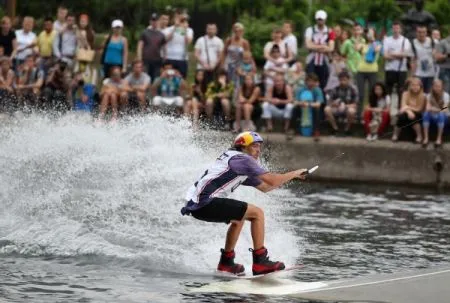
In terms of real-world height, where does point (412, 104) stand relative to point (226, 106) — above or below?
above

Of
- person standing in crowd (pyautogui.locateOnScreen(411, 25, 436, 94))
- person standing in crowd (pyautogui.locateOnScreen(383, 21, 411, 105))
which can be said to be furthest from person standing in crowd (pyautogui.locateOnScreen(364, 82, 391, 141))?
person standing in crowd (pyautogui.locateOnScreen(411, 25, 436, 94))

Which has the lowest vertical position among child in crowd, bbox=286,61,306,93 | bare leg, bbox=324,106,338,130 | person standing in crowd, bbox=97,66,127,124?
bare leg, bbox=324,106,338,130

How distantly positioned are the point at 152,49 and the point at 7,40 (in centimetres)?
334

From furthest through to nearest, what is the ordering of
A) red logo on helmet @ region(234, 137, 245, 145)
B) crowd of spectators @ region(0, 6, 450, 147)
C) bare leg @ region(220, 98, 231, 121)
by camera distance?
1. bare leg @ region(220, 98, 231, 121)
2. crowd of spectators @ region(0, 6, 450, 147)
3. red logo on helmet @ region(234, 137, 245, 145)

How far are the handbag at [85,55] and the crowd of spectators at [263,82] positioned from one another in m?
0.30

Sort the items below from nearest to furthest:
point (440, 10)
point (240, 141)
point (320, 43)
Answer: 1. point (240, 141)
2. point (320, 43)
3. point (440, 10)

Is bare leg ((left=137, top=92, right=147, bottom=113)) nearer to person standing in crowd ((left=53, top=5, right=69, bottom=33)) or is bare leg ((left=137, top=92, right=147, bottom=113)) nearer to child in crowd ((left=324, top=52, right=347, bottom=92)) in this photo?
person standing in crowd ((left=53, top=5, right=69, bottom=33))

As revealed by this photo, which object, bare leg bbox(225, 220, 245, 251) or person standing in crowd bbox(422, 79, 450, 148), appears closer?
bare leg bbox(225, 220, 245, 251)

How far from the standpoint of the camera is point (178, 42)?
2973cm

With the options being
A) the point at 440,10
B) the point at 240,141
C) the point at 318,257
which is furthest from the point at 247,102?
the point at 240,141

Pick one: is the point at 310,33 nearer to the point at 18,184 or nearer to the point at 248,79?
the point at 248,79

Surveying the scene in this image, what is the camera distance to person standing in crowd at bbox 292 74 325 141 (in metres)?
28.2

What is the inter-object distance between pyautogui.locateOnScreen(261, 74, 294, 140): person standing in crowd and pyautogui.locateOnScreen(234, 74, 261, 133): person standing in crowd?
35 cm

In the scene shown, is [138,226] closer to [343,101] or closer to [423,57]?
[343,101]
